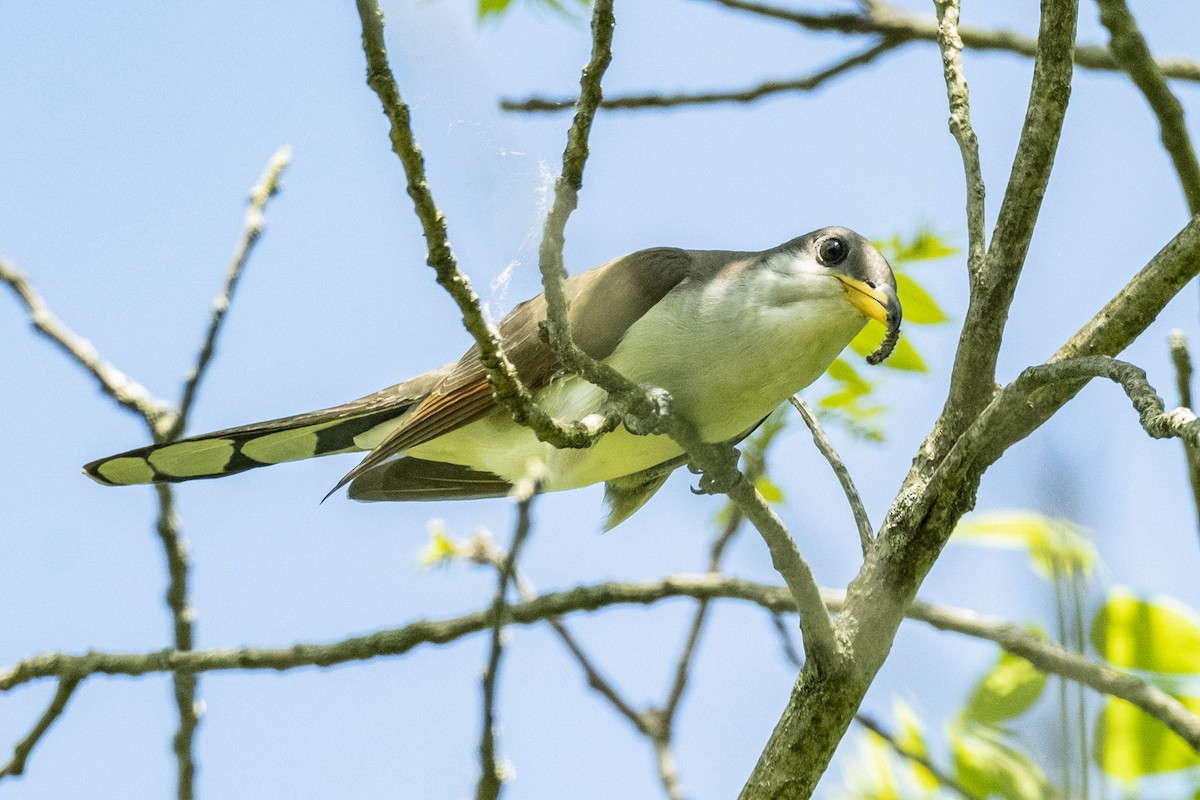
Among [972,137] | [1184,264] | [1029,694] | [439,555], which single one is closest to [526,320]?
[439,555]

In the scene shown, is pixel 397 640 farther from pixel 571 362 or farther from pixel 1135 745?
pixel 1135 745

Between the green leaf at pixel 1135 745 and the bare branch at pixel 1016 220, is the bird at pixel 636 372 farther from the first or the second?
the green leaf at pixel 1135 745

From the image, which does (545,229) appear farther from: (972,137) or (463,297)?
(972,137)

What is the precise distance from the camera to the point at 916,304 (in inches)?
149

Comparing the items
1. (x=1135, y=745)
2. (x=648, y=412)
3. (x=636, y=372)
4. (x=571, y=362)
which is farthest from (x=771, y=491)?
(x=1135, y=745)

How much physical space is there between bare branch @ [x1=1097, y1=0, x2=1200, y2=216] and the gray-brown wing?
1508mm

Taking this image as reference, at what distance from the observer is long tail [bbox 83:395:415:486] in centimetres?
418

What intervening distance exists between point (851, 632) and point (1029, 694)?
162 centimetres

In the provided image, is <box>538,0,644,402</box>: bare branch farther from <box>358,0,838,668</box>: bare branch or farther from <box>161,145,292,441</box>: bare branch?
<box>161,145,292,441</box>: bare branch

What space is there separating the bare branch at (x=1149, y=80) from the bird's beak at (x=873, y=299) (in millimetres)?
854

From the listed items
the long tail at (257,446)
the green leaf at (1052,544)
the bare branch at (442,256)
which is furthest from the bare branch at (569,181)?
the long tail at (257,446)

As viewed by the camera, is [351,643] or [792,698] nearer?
[792,698]

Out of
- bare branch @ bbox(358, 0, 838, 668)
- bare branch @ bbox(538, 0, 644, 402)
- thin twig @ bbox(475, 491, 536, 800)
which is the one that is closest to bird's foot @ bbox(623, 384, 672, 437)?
bare branch @ bbox(358, 0, 838, 668)

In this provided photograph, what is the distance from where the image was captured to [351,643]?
3.63m
